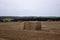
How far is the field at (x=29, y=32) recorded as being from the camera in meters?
0.50

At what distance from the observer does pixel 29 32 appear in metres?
0.53

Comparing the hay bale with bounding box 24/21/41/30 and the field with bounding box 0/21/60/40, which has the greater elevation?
the hay bale with bounding box 24/21/41/30

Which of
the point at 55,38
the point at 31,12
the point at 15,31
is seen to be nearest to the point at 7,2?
the point at 31,12

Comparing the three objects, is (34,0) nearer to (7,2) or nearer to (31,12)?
(31,12)

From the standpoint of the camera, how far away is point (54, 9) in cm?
81

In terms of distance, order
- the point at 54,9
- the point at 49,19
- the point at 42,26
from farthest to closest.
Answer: the point at 54,9
the point at 49,19
the point at 42,26

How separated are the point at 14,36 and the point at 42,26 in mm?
180


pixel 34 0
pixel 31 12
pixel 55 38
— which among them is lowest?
pixel 55 38

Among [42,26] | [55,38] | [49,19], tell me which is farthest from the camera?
[49,19]

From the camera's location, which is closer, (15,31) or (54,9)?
(15,31)

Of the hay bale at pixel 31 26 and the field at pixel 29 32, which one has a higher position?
the hay bale at pixel 31 26

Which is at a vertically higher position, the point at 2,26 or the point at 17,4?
the point at 17,4

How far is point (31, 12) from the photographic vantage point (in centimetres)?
82

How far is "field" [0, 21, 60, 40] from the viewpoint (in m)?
0.50
